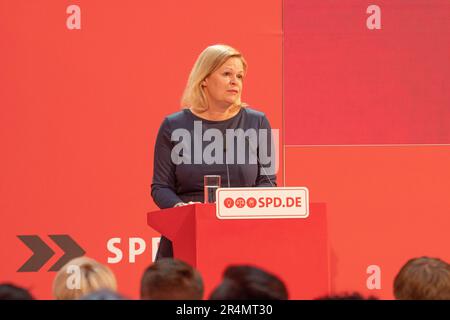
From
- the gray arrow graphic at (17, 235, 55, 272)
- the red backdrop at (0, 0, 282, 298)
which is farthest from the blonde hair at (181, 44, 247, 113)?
the gray arrow graphic at (17, 235, 55, 272)

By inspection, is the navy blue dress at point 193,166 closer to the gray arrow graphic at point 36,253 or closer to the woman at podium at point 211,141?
the woman at podium at point 211,141

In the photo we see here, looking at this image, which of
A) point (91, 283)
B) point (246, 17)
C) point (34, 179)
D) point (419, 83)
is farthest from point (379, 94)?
point (91, 283)

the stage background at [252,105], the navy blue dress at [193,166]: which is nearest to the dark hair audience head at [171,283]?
the navy blue dress at [193,166]

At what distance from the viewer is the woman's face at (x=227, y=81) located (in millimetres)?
3775

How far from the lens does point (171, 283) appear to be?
221 centimetres

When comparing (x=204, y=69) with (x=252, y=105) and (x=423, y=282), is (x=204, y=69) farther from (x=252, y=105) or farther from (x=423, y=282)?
(x=423, y=282)

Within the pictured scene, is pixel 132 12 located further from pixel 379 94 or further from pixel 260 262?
pixel 260 262

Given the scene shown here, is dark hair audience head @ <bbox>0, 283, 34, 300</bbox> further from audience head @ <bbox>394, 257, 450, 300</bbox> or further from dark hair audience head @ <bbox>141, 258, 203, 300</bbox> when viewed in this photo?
audience head @ <bbox>394, 257, 450, 300</bbox>

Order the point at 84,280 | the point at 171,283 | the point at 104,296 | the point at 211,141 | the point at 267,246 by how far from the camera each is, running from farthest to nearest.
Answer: the point at 211,141, the point at 267,246, the point at 84,280, the point at 171,283, the point at 104,296

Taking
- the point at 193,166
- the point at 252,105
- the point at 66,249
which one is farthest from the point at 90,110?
the point at 193,166

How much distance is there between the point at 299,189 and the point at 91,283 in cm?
82

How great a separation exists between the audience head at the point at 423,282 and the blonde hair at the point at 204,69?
1575 mm

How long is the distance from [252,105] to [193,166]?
50.6 inches

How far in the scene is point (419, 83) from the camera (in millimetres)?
4996
